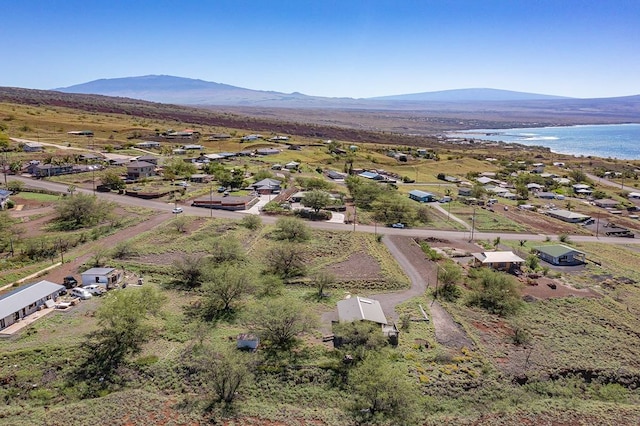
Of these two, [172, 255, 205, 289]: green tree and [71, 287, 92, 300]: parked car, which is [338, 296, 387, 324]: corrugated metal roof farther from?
[71, 287, 92, 300]: parked car

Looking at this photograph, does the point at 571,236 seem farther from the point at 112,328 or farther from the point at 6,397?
the point at 6,397

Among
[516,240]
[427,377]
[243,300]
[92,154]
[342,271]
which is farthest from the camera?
[92,154]

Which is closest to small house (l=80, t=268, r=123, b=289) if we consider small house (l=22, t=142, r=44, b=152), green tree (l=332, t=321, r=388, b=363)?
green tree (l=332, t=321, r=388, b=363)

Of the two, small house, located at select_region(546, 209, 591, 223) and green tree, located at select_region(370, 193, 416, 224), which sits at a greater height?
green tree, located at select_region(370, 193, 416, 224)

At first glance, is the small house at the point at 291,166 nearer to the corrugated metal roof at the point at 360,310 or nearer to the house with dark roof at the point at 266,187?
the house with dark roof at the point at 266,187

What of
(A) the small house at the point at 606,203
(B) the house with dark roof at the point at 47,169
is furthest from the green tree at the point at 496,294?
(B) the house with dark roof at the point at 47,169

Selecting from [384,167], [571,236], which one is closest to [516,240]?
[571,236]
